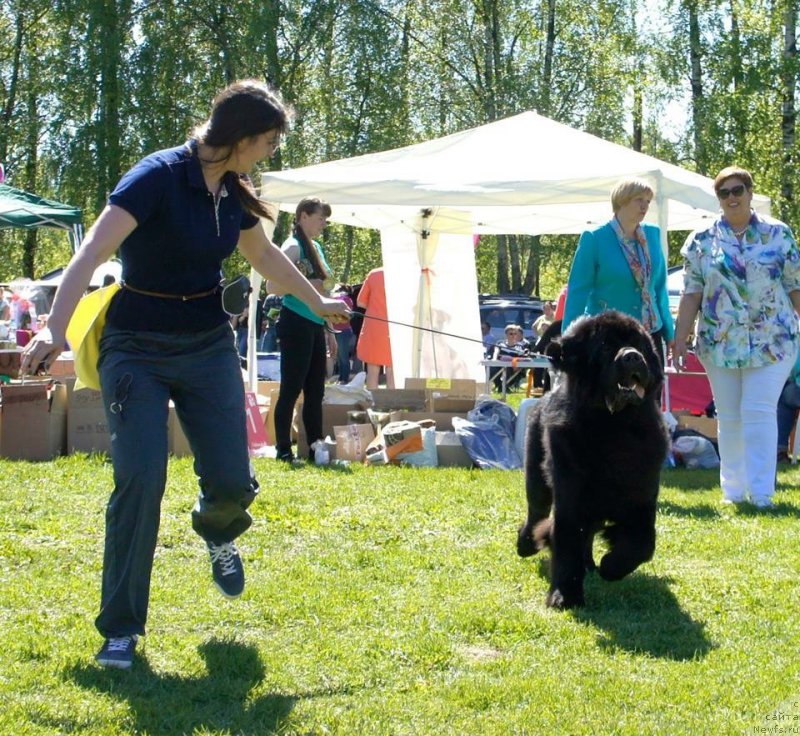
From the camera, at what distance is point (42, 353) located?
3.21m

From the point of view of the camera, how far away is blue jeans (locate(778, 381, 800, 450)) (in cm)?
984

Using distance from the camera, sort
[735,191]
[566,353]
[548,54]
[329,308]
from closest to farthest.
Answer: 1. [329,308]
2. [566,353]
3. [735,191]
4. [548,54]

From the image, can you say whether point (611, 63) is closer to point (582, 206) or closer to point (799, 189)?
point (799, 189)

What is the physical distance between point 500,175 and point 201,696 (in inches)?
294

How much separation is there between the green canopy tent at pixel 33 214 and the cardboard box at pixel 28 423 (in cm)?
675

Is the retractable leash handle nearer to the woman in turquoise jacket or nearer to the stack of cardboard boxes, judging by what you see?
the woman in turquoise jacket

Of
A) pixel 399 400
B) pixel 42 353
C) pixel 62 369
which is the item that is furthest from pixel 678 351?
pixel 62 369

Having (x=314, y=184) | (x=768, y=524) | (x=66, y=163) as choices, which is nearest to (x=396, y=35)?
(x=66, y=163)

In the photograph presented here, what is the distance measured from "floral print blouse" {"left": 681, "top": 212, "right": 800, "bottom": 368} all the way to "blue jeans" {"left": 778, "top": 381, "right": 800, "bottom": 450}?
2.92 m

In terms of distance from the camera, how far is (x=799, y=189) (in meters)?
26.1

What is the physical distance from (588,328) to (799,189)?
23458mm

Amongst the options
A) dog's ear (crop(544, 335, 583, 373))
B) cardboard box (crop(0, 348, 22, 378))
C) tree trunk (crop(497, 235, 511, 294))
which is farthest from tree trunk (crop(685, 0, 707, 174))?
dog's ear (crop(544, 335, 583, 373))

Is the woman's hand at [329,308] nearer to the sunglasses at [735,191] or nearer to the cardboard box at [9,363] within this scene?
the sunglasses at [735,191]

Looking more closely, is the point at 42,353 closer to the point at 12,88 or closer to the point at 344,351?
the point at 344,351
